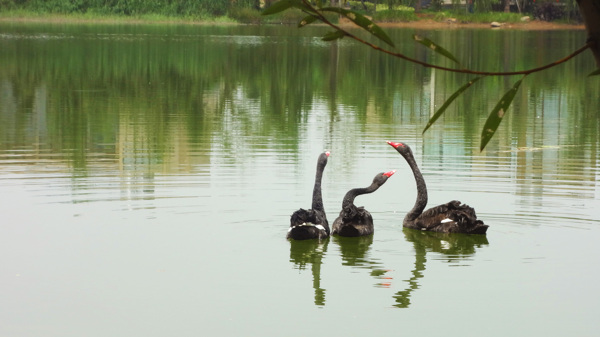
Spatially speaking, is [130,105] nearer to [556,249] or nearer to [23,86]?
[23,86]

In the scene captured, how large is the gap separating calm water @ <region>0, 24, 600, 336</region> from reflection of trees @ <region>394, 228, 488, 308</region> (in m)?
0.03

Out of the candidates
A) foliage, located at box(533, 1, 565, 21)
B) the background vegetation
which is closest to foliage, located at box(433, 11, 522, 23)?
the background vegetation

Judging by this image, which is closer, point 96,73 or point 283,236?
point 283,236

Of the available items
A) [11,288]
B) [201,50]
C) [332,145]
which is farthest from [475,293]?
[201,50]

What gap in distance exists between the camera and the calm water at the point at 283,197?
276 inches

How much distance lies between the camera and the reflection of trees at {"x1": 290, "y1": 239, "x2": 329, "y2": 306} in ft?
25.3

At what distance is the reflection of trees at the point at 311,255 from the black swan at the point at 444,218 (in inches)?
35.7

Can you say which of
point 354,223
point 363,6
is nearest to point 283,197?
point 354,223

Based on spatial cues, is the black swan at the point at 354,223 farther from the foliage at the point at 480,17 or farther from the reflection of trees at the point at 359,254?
the foliage at the point at 480,17

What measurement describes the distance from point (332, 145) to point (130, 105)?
23.3ft

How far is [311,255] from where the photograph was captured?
8391mm

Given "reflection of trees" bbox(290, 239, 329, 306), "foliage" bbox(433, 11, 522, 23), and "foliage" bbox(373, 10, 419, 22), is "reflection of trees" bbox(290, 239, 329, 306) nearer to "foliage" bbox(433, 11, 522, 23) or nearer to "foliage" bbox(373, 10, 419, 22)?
"foliage" bbox(373, 10, 419, 22)

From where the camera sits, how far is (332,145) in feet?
48.7

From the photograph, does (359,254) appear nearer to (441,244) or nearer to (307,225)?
(307,225)
